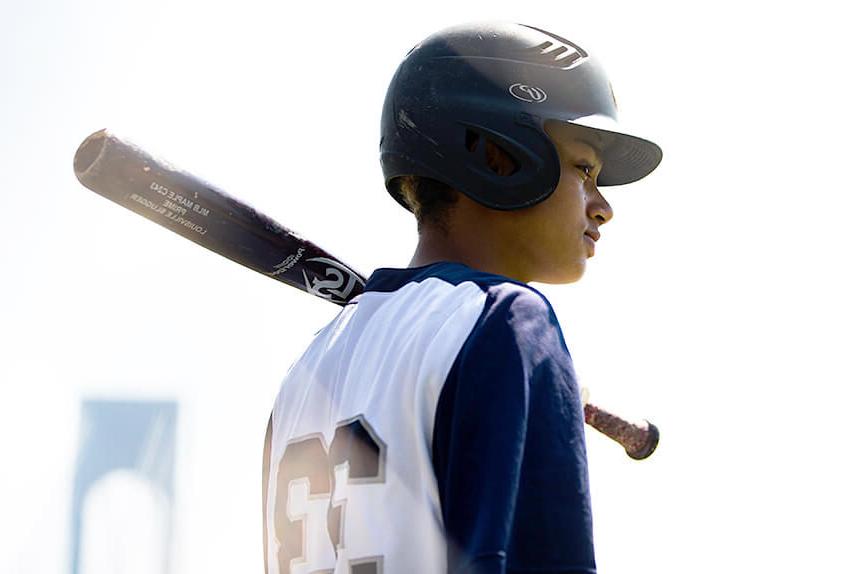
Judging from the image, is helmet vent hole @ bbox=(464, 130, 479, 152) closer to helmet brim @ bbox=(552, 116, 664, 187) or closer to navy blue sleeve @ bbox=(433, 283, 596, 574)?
helmet brim @ bbox=(552, 116, 664, 187)

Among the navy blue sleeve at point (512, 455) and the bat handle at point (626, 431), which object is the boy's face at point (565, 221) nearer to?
the navy blue sleeve at point (512, 455)

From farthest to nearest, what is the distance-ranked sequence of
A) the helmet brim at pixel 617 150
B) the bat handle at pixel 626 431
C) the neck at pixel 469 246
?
the bat handle at pixel 626 431
the helmet brim at pixel 617 150
the neck at pixel 469 246

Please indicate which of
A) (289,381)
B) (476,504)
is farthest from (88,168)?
(476,504)

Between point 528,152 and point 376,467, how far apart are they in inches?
43.7

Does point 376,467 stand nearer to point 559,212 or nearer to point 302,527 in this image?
point 302,527

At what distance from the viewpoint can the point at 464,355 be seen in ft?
7.20

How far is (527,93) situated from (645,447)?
168 cm

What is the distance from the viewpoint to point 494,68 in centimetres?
306

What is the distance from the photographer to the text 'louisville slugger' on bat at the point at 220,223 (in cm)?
299

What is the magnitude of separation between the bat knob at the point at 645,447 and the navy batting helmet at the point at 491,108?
52.1 inches

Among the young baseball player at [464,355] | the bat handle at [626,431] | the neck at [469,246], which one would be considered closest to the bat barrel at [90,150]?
the young baseball player at [464,355]

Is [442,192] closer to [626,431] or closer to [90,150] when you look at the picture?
[90,150]

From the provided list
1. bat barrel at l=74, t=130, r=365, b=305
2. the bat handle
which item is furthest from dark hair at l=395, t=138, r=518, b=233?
the bat handle

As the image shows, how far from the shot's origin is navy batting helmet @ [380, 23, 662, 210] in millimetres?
2912
